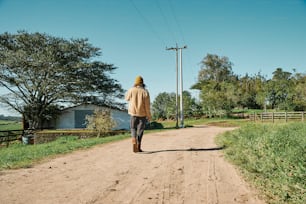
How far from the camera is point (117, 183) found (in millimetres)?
3717

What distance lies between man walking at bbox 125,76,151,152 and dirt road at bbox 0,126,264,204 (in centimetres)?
129

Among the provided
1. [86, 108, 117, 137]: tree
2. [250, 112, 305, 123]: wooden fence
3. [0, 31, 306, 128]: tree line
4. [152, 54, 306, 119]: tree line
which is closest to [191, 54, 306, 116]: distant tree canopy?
[152, 54, 306, 119]: tree line

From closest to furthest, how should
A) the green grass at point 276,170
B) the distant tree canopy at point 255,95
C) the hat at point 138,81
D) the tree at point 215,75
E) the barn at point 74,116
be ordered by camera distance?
the green grass at point 276,170 → the hat at point 138,81 → the barn at point 74,116 → the distant tree canopy at point 255,95 → the tree at point 215,75

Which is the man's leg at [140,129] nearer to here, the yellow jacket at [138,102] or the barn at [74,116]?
the yellow jacket at [138,102]

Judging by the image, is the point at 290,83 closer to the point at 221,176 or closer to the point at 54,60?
the point at 54,60

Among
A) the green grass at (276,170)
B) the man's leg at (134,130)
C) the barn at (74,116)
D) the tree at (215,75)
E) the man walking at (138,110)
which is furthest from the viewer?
the tree at (215,75)

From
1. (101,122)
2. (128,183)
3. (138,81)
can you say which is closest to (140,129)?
(138,81)

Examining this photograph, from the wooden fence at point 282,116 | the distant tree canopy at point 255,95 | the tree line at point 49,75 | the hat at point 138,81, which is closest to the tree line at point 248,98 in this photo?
the distant tree canopy at point 255,95

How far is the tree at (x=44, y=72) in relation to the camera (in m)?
29.2

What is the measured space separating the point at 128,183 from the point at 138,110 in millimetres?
3129

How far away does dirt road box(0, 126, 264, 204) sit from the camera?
307cm

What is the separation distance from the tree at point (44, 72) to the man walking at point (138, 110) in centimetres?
2508

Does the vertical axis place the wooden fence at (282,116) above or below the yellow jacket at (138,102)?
below

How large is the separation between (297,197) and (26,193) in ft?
10.9
